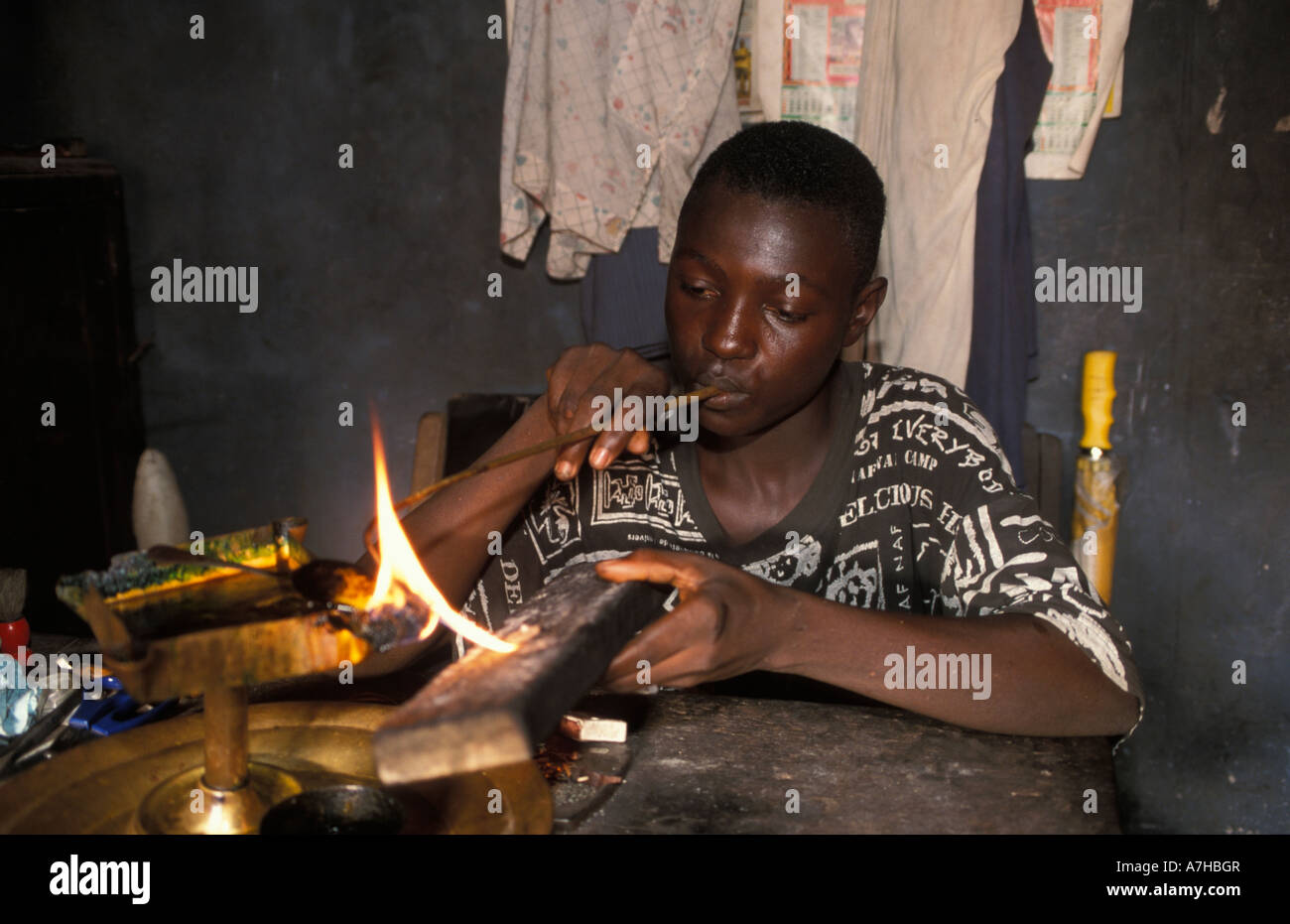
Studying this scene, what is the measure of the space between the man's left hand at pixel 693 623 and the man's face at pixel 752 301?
500 mm

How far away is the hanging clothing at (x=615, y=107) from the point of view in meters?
2.96

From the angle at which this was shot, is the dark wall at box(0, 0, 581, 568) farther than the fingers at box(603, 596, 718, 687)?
Yes

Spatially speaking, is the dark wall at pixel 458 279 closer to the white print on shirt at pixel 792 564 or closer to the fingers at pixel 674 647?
the white print on shirt at pixel 792 564

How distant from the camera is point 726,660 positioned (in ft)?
4.59

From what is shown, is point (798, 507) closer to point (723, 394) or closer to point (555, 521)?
point (723, 394)

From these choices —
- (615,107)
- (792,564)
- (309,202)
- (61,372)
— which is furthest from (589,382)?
(61,372)

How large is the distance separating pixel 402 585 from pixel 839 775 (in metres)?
0.65

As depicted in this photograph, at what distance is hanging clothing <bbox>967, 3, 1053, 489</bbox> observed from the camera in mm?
2932

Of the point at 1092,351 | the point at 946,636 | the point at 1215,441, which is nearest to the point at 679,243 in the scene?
the point at 946,636

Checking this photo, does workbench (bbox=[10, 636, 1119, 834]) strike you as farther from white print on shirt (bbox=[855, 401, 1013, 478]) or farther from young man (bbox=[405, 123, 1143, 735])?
white print on shirt (bbox=[855, 401, 1013, 478])

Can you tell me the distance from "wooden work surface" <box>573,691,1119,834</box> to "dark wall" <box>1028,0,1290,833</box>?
217 cm

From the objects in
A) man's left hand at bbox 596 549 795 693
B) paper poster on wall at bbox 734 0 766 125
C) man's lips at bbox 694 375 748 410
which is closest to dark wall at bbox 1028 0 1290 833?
paper poster on wall at bbox 734 0 766 125

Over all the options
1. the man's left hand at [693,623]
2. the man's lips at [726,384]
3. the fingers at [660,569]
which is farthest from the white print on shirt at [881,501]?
the fingers at [660,569]

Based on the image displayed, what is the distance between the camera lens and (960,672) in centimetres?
157
